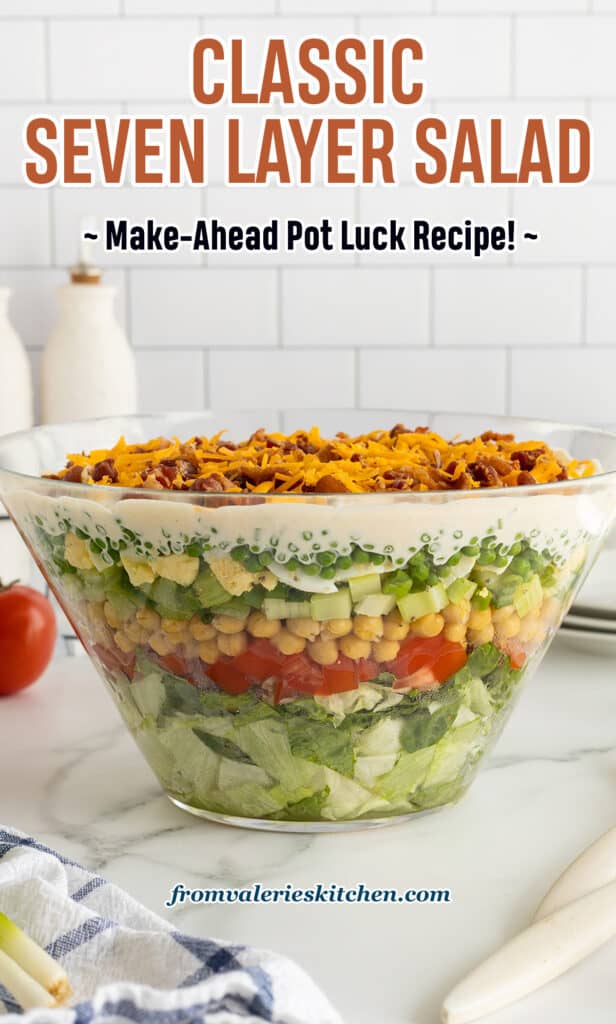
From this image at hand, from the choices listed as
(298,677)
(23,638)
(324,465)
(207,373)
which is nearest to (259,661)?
(298,677)

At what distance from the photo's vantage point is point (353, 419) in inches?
44.7

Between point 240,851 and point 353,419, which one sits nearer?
point 240,851

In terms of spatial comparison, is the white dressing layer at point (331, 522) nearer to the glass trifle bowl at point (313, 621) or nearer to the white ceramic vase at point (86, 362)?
the glass trifle bowl at point (313, 621)

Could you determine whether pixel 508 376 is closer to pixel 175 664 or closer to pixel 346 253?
pixel 346 253

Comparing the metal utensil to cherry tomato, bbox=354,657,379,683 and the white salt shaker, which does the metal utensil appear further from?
the white salt shaker

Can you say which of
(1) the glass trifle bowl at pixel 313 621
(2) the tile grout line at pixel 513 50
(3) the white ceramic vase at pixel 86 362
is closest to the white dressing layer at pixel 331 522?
(1) the glass trifle bowl at pixel 313 621

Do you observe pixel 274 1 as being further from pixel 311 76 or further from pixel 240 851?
A: pixel 240 851

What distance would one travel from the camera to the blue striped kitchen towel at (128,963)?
544 millimetres

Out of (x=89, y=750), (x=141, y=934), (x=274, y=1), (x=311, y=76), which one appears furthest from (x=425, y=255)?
(x=141, y=934)

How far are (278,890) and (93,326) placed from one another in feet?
4.86

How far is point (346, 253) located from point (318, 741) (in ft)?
5.38

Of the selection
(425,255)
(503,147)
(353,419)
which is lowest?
(353,419)

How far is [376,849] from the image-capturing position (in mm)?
815

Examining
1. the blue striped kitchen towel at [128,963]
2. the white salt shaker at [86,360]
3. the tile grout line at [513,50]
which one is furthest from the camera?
the tile grout line at [513,50]
